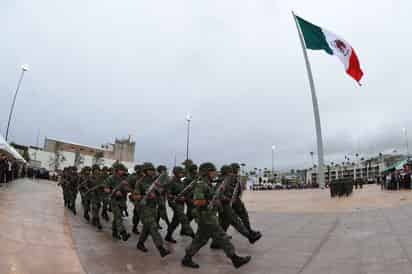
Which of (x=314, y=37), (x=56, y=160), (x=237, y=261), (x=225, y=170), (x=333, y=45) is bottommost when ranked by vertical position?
(x=237, y=261)

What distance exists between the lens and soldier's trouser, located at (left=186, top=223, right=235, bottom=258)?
559cm

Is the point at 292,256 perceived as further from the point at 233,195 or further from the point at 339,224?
the point at 339,224

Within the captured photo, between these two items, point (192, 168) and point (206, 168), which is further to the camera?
point (192, 168)

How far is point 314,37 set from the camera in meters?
22.0

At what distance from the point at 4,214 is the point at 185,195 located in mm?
5648

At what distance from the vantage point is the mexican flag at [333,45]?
1997 cm

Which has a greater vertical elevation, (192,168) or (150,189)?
(192,168)

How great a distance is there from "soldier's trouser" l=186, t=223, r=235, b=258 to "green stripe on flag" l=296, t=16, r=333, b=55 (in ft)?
60.8

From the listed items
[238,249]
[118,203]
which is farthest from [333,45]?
[118,203]

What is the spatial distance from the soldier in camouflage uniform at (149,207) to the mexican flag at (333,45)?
54.9 ft

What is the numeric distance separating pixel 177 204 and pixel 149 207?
4.18ft

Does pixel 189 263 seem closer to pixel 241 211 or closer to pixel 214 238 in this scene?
pixel 214 238

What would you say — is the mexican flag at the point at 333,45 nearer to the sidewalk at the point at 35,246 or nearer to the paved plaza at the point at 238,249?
the paved plaza at the point at 238,249

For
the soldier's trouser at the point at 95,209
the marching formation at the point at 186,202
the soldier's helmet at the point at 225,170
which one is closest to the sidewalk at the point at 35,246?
the soldier's trouser at the point at 95,209
